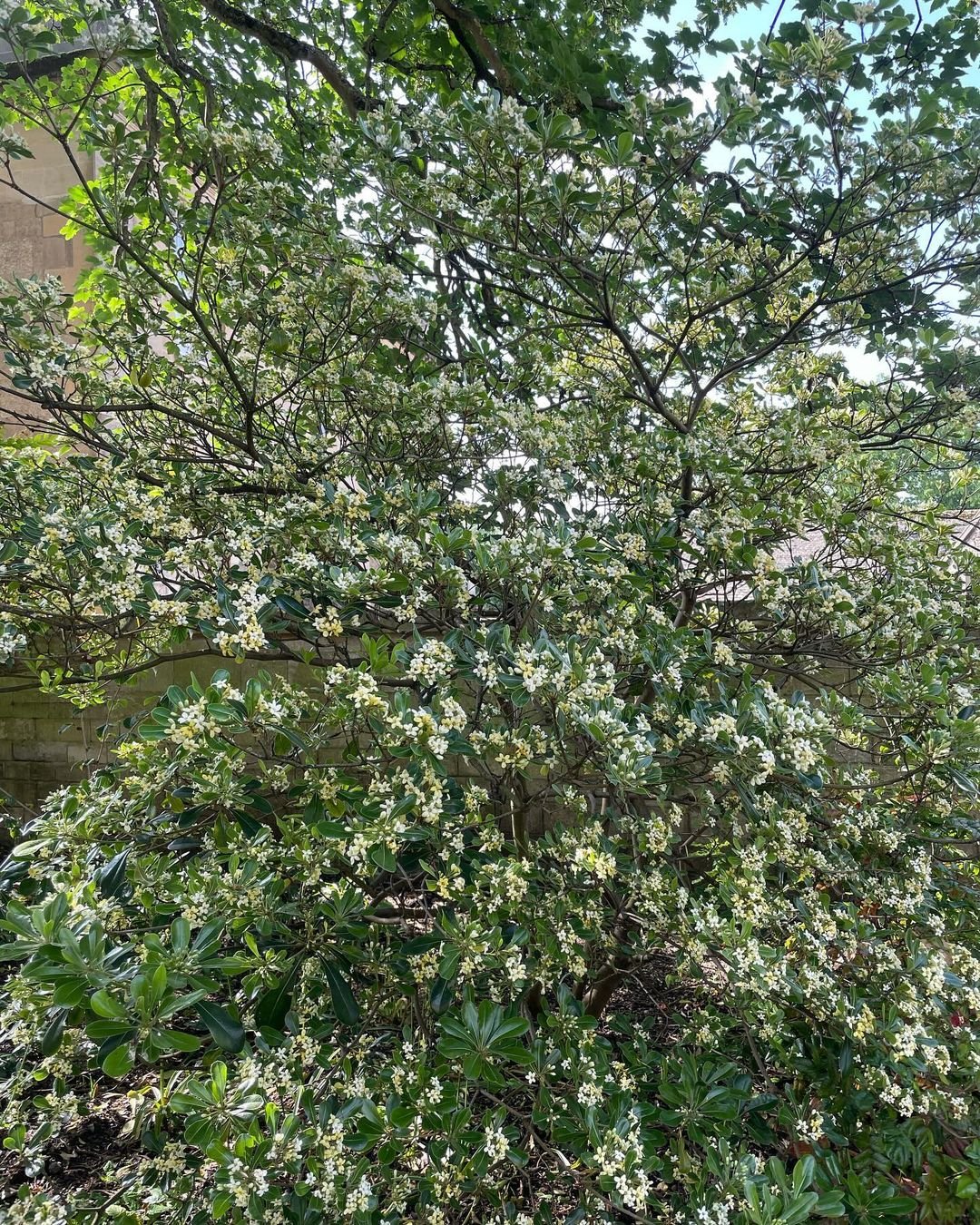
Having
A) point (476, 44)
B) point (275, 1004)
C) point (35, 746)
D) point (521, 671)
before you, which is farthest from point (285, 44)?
point (35, 746)

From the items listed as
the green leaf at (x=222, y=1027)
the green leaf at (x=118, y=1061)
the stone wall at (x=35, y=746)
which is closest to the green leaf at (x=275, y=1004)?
the green leaf at (x=222, y=1027)

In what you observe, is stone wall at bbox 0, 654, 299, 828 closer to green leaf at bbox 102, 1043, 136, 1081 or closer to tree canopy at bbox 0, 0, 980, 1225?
tree canopy at bbox 0, 0, 980, 1225

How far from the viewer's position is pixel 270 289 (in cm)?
293

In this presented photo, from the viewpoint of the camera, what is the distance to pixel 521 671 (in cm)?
158

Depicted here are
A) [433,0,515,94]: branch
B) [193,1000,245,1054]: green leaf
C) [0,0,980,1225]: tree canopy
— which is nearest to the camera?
[193,1000,245,1054]: green leaf

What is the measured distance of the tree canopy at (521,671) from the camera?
1481mm

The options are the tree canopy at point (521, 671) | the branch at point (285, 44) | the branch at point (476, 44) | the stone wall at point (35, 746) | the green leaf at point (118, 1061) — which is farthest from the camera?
the stone wall at point (35, 746)

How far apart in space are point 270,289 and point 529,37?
2017 millimetres

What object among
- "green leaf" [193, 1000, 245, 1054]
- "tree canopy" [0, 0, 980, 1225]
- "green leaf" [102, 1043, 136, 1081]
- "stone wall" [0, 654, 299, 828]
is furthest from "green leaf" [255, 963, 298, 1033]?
"stone wall" [0, 654, 299, 828]

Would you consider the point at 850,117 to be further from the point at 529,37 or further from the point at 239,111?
the point at 239,111

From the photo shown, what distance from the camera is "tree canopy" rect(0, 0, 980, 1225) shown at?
1.48 meters

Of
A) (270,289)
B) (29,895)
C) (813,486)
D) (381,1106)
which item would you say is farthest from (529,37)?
(381,1106)

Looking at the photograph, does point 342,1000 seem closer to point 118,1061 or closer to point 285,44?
point 118,1061

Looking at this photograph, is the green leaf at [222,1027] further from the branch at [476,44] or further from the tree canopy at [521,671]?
the branch at [476,44]
